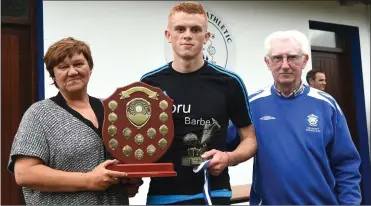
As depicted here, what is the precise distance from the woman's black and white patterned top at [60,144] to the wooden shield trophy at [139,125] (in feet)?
0.22

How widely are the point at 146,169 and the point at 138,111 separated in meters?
0.21

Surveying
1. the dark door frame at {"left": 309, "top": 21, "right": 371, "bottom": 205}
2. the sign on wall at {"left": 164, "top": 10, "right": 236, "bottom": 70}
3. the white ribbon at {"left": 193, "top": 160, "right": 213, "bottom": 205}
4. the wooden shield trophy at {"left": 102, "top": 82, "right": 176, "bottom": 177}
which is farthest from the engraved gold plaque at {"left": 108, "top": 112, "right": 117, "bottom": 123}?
the dark door frame at {"left": 309, "top": 21, "right": 371, "bottom": 205}

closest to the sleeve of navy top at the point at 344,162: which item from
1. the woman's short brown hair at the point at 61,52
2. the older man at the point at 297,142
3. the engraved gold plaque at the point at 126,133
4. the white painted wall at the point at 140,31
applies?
the older man at the point at 297,142

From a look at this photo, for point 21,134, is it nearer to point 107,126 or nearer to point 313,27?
point 107,126

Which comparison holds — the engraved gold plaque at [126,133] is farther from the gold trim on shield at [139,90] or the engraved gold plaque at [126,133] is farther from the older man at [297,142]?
the older man at [297,142]

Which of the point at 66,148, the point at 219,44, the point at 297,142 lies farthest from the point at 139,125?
the point at 219,44

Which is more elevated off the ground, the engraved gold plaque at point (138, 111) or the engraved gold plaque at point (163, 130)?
the engraved gold plaque at point (138, 111)

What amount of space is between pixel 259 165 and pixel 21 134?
3.24 ft

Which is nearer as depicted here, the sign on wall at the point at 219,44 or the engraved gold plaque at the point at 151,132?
the engraved gold plaque at the point at 151,132

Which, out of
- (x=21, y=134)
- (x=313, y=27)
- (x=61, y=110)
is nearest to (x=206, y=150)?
(x=61, y=110)

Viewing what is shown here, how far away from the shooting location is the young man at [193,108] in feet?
5.88

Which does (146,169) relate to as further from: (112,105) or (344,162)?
(344,162)

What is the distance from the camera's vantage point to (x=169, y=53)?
464 centimetres

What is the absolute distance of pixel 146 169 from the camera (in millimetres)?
1710
